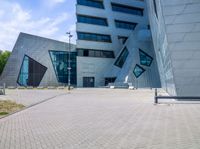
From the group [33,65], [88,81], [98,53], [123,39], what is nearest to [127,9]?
[123,39]

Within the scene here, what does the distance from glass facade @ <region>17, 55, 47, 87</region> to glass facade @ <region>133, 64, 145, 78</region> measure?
22.4 metres

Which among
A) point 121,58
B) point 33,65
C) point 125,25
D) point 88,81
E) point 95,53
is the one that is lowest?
point 88,81

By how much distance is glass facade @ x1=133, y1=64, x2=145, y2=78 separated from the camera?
61.1 m

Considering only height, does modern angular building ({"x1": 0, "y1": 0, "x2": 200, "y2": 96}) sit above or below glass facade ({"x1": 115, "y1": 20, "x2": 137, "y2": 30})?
below

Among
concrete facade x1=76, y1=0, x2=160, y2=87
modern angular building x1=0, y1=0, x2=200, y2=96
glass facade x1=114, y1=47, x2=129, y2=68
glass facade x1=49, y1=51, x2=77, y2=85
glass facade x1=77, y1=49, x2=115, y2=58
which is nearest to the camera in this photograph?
concrete facade x1=76, y1=0, x2=160, y2=87

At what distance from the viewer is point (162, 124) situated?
10562 mm

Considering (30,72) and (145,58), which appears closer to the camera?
(145,58)

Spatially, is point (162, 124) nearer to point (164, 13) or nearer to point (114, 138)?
point (114, 138)

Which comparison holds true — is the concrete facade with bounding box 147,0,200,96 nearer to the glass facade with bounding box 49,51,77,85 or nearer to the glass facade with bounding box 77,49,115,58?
the glass facade with bounding box 77,49,115,58

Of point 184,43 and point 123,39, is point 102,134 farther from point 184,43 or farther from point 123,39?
point 123,39

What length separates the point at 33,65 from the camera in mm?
68438

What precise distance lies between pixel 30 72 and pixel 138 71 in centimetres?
2611

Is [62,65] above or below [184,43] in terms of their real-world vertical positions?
above

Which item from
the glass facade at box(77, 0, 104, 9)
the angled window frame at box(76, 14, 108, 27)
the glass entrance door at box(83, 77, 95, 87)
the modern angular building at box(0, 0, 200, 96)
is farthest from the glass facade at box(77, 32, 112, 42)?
the glass entrance door at box(83, 77, 95, 87)
